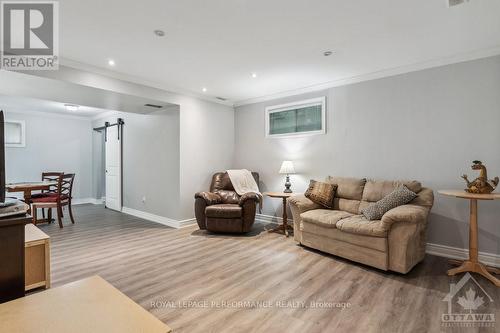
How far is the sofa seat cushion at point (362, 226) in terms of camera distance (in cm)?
276

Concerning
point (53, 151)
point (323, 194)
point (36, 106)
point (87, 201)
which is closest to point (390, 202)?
point (323, 194)

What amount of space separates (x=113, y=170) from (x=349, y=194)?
5587 mm

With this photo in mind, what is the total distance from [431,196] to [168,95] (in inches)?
167

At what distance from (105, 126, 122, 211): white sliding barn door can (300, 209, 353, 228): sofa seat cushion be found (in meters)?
4.72

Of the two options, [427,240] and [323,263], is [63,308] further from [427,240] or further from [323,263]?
[427,240]

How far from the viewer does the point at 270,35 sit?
108 inches

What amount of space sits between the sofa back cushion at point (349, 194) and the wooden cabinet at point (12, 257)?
349cm

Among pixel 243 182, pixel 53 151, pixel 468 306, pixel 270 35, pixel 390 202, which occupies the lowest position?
pixel 468 306

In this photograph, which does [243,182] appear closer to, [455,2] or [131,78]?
[131,78]

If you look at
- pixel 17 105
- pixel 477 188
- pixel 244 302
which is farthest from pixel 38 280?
pixel 17 105

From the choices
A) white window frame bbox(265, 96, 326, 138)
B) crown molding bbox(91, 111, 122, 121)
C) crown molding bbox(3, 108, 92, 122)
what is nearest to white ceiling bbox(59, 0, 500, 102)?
white window frame bbox(265, 96, 326, 138)

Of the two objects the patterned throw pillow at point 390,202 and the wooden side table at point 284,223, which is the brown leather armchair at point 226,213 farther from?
the patterned throw pillow at point 390,202

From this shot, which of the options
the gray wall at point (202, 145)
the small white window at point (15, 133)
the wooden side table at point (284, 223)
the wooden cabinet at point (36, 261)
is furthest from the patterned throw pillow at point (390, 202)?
the small white window at point (15, 133)

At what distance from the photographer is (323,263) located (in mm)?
3072
